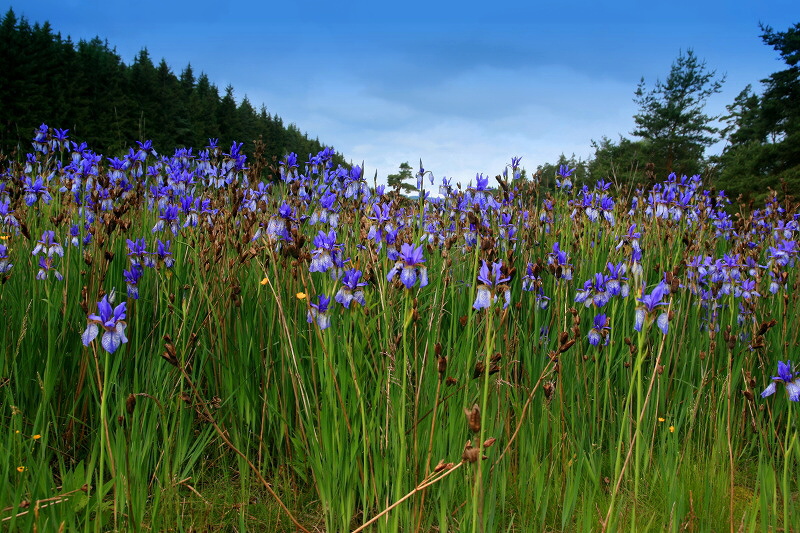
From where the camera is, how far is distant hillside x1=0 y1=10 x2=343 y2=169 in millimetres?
34250

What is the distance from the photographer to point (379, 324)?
115 inches

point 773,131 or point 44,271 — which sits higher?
point 773,131

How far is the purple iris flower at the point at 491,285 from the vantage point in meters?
1.75

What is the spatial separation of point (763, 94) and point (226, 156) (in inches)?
1345

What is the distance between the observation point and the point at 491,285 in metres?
1.79

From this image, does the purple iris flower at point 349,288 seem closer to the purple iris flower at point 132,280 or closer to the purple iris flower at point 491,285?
the purple iris flower at point 491,285

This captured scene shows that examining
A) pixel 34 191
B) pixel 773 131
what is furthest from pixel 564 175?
pixel 773 131

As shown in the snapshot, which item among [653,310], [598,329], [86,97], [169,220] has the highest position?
[86,97]

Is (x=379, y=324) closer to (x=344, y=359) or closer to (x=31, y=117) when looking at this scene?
(x=344, y=359)

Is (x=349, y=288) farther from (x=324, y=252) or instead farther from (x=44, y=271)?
(x=44, y=271)

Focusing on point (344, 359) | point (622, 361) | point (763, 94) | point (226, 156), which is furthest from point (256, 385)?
point (763, 94)

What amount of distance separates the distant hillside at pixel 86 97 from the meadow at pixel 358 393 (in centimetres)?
2551

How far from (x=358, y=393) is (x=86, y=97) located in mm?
45040

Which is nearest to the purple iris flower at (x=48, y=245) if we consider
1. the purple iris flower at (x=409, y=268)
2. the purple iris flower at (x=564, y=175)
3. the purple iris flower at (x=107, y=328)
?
the purple iris flower at (x=107, y=328)
